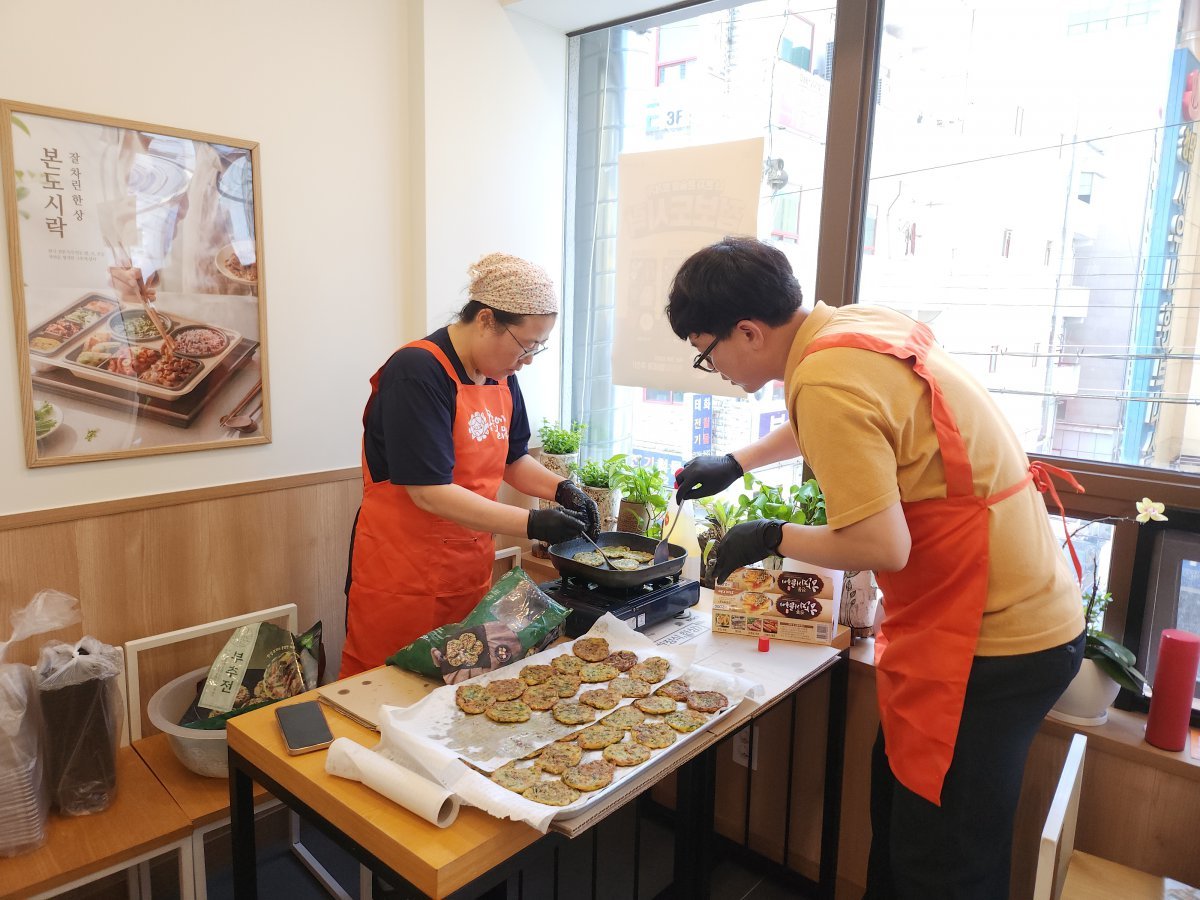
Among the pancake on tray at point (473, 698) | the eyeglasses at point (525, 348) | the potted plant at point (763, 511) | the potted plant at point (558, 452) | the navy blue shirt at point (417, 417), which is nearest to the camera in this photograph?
the pancake on tray at point (473, 698)

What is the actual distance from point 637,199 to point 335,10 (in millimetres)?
1122

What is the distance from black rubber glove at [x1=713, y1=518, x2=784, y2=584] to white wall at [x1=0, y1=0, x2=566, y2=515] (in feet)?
4.83

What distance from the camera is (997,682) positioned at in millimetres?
1414

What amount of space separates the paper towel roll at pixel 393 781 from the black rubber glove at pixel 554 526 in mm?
684

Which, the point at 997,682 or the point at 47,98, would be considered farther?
the point at 47,98

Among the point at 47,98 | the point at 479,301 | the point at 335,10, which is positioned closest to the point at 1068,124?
the point at 479,301

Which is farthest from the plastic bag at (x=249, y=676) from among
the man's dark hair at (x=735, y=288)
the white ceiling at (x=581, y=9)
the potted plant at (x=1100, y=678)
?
the white ceiling at (x=581, y=9)

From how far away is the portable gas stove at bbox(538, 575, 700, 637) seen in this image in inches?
73.5

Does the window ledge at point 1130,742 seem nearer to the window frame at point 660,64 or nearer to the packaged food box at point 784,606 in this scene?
the packaged food box at point 784,606

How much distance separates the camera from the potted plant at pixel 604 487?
2740mm

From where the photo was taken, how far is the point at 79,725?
1.78 metres

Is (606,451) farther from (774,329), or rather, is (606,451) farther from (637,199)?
(774,329)

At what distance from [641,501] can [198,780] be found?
148 centimetres

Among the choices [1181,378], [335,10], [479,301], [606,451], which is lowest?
[606,451]
